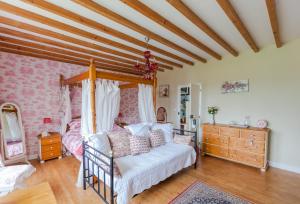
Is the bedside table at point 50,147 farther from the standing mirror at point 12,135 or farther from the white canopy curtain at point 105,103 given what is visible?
the white canopy curtain at point 105,103

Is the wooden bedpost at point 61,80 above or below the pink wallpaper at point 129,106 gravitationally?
above

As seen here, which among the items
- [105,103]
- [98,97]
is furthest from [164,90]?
[98,97]

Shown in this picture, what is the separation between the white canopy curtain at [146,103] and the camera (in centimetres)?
361

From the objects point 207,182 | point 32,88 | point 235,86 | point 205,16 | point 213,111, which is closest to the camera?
point 205,16

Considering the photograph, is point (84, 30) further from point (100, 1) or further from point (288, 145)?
point (288, 145)

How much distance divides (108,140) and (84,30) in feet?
6.41

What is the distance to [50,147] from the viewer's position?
12.4 ft

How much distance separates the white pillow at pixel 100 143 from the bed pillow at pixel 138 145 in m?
0.46

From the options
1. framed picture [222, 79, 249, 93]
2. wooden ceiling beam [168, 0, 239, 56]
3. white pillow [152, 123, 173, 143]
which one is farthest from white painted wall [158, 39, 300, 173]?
white pillow [152, 123, 173, 143]

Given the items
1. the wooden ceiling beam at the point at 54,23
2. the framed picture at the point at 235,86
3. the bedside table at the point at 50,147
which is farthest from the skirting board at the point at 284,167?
the bedside table at the point at 50,147

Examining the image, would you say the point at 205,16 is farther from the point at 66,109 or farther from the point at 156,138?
the point at 66,109

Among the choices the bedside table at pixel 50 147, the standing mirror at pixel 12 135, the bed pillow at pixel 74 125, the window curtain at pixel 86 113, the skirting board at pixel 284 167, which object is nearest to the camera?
the window curtain at pixel 86 113

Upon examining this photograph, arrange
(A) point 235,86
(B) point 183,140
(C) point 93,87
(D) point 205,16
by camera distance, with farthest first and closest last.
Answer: (A) point 235,86 → (B) point 183,140 → (C) point 93,87 → (D) point 205,16

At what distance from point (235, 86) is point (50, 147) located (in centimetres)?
497
